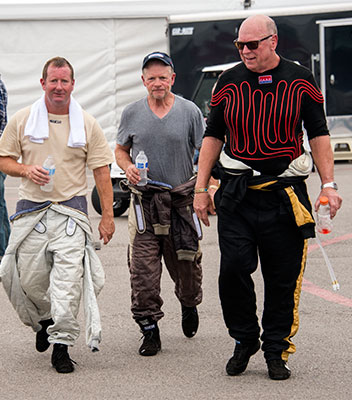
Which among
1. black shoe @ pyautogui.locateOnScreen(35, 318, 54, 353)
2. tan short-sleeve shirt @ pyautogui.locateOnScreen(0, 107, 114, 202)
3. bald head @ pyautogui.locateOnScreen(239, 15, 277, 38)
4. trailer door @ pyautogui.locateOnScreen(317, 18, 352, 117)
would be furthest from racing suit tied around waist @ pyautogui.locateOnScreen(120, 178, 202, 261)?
trailer door @ pyautogui.locateOnScreen(317, 18, 352, 117)

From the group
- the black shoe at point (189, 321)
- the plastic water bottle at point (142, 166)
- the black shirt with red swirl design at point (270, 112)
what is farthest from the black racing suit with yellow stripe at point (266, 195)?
the black shoe at point (189, 321)

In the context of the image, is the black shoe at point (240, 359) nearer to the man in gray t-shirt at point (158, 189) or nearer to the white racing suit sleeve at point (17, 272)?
the man in gray t-shirt at point (158, 189)

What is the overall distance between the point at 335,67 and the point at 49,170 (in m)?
14.6

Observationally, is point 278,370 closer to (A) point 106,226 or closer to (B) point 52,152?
(A) point 106,226

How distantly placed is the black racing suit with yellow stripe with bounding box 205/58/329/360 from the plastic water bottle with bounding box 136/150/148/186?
723 millimetres

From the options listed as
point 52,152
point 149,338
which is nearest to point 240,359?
point 149,338

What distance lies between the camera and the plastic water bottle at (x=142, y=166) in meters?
6.40

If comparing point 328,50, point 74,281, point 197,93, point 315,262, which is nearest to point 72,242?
point 74,281

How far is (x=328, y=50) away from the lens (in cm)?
1970

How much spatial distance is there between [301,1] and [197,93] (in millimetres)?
3605

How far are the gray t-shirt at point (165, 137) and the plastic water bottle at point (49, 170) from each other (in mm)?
738

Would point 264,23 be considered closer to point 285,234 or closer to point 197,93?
point 285,234

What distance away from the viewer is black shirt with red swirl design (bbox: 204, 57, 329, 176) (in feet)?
18.1

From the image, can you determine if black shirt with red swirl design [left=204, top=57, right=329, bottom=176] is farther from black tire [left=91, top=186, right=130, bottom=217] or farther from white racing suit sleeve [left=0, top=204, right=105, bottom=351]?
black tire [left=91, top=186, right=130, bottom=217]
